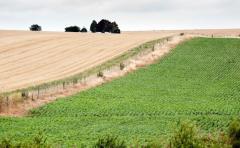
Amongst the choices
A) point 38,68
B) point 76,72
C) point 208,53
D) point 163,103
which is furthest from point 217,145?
point 208,53

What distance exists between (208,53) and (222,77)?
15.4 meters

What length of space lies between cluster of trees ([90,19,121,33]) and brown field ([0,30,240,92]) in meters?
36.6

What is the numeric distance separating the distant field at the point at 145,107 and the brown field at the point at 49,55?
6958 mm

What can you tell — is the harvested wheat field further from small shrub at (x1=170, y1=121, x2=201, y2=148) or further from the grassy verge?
small shrub at (x1=170, y1=121, x2=201, y2=148)

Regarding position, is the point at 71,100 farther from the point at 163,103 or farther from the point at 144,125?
the point at 144,125

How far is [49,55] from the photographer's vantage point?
238 feet

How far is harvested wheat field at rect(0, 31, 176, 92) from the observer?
57200 millimetres

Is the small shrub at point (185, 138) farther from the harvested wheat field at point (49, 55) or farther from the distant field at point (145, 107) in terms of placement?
the harvested wheat field at point (49, 55)

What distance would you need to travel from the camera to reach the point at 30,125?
37375mm

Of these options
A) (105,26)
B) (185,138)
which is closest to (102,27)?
(105,26)

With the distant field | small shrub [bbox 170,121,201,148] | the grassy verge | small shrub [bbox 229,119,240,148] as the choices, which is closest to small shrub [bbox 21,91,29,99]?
the grassy verge

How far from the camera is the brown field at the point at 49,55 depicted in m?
57.3

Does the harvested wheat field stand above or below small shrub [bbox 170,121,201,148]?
below

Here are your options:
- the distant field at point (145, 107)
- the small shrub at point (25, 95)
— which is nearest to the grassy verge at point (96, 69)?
the small shrub at point (25, 95)
